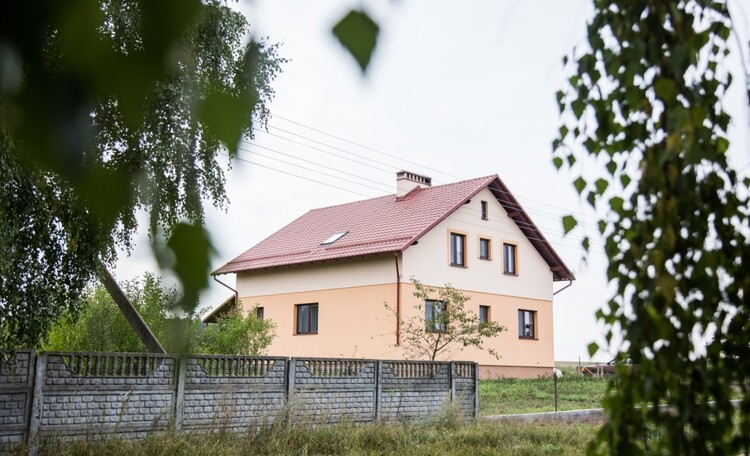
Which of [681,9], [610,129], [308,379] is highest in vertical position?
[681,9]

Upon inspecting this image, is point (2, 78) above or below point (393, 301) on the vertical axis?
below

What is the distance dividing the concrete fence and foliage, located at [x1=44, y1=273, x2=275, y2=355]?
58cm

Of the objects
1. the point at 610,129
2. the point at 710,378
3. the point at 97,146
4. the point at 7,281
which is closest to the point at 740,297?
the point at 710,378

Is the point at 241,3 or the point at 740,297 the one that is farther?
the point at 740,297

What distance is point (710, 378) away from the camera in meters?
1.75

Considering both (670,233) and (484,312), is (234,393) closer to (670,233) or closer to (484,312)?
(670,233)

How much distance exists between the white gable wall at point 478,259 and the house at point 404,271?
0.03 metres

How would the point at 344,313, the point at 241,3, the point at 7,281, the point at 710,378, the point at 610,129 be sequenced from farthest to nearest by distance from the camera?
the point at 344,313, the point at 7,281, the point at 610,129, the point at 710,378, the point at 241,3

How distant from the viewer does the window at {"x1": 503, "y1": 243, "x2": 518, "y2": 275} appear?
24219 millimetres

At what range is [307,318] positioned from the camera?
76.3 ft

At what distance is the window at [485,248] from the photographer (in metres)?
23.5

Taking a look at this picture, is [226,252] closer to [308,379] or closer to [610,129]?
[610,129]

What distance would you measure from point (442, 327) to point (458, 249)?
3.73m

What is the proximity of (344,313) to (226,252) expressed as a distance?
2160 cm
